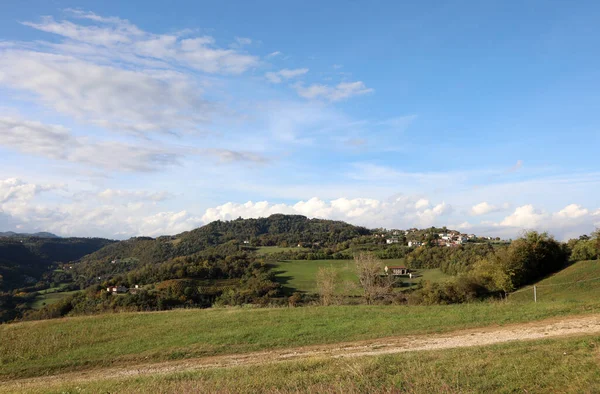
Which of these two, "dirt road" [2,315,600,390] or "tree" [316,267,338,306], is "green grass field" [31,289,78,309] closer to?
"tree" [316,267,338,306]

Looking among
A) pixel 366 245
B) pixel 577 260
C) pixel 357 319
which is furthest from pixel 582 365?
pixel 366 245

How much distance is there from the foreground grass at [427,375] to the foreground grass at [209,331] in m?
5.88

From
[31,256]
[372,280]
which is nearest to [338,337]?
[372,280]

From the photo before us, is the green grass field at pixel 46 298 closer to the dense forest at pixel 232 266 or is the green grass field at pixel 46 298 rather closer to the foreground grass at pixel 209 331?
the dense forest at pixel 232 266

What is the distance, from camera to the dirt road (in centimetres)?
1302

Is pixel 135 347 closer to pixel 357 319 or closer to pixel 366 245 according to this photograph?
pixel 357 319

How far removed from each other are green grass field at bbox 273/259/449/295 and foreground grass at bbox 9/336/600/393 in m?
43.2

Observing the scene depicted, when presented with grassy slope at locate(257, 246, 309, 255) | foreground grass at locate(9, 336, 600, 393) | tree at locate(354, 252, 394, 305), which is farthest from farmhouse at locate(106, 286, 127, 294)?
foreground grass at locate(9, 336, 600, 393)

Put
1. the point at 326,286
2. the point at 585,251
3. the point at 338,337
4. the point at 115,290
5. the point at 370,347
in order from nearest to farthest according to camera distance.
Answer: the point at 370,347, the point at 338,337, the point at 326,286, the point at 585,251, the point at 115,290

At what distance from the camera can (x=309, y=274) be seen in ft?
239

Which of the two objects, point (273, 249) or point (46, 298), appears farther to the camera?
point (273, 249)

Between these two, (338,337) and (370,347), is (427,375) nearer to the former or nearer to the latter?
(370,347)

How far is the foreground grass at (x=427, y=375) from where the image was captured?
6.98 m

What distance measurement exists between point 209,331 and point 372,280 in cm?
2058
